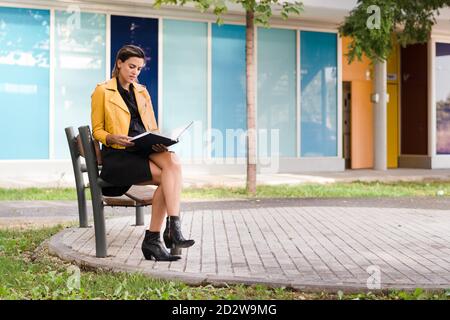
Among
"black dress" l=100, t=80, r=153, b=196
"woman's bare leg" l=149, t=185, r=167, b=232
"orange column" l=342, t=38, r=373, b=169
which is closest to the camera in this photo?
"black dress" l=100, t=80, r=153, b=196

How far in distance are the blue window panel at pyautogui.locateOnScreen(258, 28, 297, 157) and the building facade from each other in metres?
0.03

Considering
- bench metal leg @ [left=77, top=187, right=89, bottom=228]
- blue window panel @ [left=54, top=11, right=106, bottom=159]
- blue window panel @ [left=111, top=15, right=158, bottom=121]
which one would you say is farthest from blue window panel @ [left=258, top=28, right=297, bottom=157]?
bench metal leg @ [left=77, top=187, right=89, bottom=228]

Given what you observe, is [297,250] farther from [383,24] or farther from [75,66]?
[75,66]

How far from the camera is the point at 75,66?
16.5 metres

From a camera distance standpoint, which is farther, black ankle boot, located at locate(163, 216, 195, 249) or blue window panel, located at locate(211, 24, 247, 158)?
blue window panel, located at locate(211, 24, 247, 158)

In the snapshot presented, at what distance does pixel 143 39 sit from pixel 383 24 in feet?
22.1

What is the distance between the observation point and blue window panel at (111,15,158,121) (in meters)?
16.9

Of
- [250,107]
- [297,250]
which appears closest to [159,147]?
[297,250]

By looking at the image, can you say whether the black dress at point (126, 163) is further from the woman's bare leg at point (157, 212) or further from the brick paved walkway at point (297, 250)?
the brick paved walkway at point (297, 250)

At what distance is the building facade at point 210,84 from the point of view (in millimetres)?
15922

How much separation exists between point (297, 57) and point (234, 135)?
2.93m

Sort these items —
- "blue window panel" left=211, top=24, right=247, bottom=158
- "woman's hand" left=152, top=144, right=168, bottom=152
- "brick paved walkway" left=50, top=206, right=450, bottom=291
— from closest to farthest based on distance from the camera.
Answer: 1. "brick paved walkway" left=50, top=206, right=450, bottom=291
2. "woman's hand" left=152, top=144, right=168, bottom=152
3. "blue window panel" left=211, top=24, right=247, bottom=158

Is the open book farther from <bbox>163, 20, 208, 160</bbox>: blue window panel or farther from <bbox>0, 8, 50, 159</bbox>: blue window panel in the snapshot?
<bbox>163, 20, 208, 160</bbox>: blue window panel

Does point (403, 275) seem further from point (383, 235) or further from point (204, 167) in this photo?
point (204, 167)
